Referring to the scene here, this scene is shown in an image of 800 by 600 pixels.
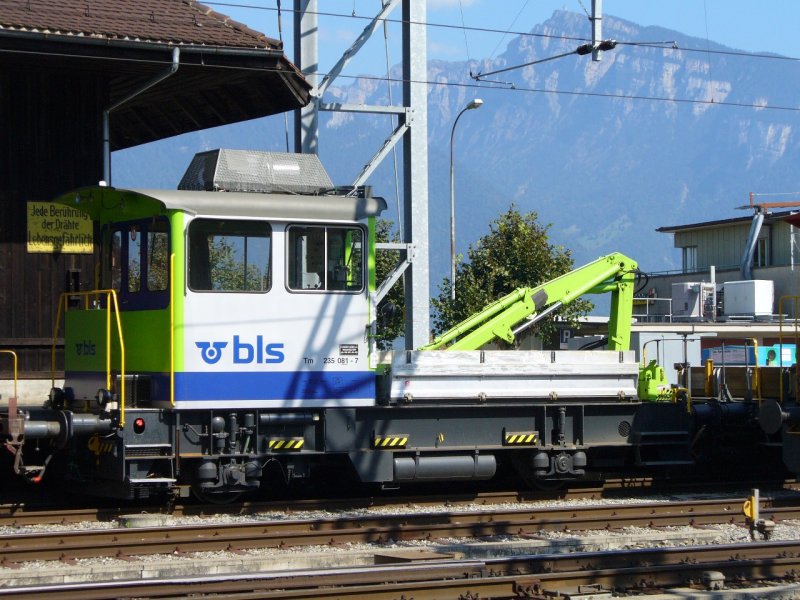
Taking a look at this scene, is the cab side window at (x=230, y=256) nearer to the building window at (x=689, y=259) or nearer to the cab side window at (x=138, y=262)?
the cab side window at (x=138, y=262)

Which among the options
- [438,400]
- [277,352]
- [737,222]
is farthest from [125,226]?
[737,222]

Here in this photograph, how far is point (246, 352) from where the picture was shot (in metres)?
12.8

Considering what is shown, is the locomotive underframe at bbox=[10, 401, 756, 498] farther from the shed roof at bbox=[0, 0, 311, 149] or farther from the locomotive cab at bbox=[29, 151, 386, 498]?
the shed roof at bbox=[0, 0, 311, 149]

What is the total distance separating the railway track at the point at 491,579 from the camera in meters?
8.35

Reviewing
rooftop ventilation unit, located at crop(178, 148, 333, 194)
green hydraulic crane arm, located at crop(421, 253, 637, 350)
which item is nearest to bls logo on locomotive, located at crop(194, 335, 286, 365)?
rooftop ventilation unit, located at crop(178, 148, 333, 194)

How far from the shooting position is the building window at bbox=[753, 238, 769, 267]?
175 ft

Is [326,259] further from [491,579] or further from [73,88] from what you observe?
[73,88]

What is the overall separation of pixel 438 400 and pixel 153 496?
12.1 feet

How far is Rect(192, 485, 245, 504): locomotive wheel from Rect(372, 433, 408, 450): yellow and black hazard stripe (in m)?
1.75

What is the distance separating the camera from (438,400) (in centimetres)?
1393

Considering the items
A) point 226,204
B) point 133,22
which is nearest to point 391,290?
point 133,22

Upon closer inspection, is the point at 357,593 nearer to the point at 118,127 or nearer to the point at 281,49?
the point at 281,49

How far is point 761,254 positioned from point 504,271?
25858 mm

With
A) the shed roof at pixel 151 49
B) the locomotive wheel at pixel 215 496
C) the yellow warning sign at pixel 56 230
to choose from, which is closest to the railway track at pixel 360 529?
the locomotive wheel at pixel 215 496
